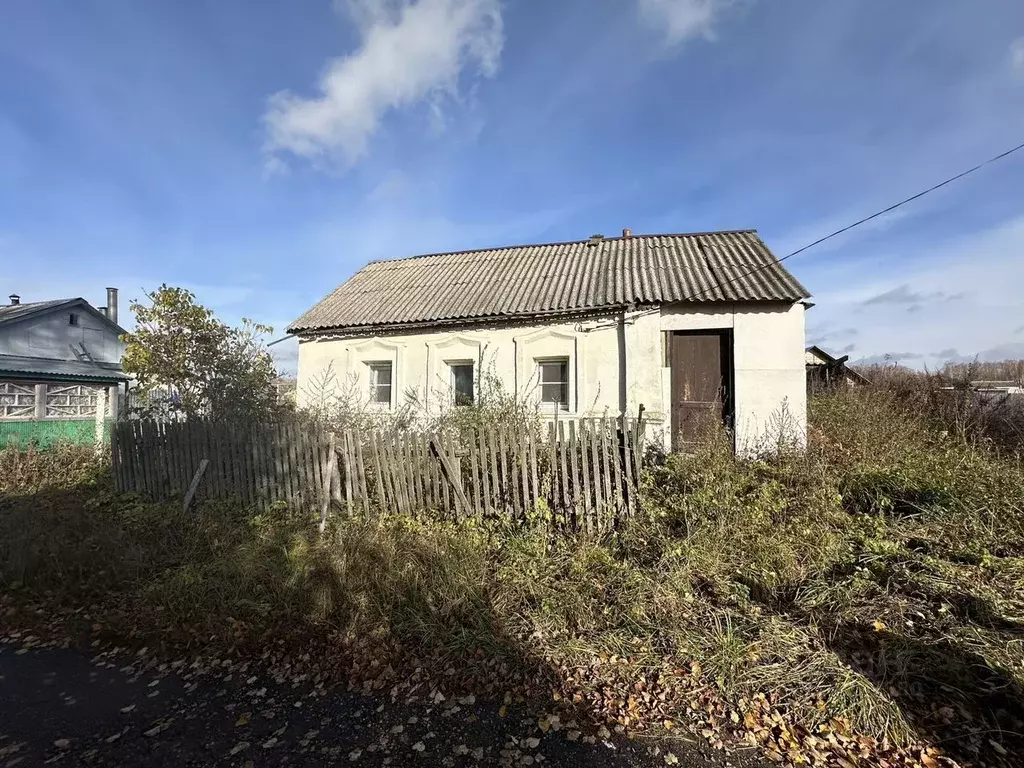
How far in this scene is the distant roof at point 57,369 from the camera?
13.3 meters

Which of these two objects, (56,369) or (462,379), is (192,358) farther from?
(56,369)

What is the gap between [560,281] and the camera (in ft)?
35.8

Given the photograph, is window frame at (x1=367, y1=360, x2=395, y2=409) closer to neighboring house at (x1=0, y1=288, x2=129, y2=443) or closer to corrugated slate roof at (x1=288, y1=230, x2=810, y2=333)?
corrugated slate roof at (x1=288, y1=230, x2=810, y2=333)

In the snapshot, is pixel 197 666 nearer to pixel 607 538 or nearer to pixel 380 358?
pixel 607 538

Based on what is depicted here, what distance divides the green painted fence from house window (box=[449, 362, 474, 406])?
8.75 meters

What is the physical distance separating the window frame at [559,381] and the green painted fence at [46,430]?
1070 cm

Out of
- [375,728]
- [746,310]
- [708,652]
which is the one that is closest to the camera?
[375,728]

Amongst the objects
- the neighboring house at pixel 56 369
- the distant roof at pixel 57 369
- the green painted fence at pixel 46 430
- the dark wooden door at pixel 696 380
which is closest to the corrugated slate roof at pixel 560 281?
the dark wooden door at pixel 696 380

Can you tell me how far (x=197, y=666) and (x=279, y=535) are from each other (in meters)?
2.04

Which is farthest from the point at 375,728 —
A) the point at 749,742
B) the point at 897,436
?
the point at 897,436

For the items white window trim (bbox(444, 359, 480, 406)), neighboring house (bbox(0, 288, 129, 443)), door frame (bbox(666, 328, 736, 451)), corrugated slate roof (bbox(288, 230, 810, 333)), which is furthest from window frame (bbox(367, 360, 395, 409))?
neighboring house (bbox(0, 288, 129, 443))

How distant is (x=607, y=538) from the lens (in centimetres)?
520

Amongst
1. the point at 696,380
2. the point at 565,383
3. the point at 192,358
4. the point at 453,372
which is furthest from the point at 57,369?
the point at 696,380

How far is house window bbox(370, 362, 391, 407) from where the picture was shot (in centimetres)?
1130
